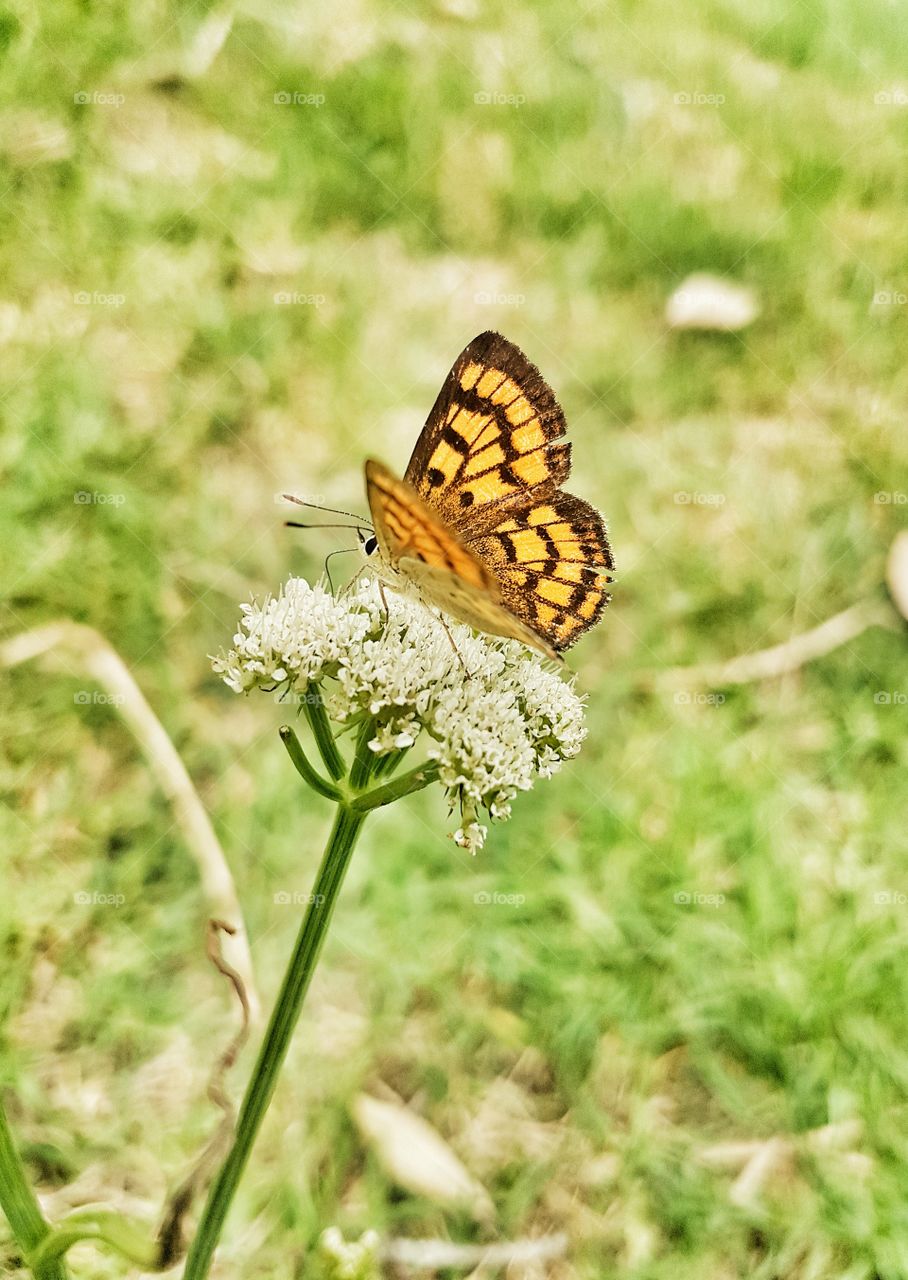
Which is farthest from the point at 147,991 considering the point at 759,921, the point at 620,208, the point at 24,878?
the point at 620,208

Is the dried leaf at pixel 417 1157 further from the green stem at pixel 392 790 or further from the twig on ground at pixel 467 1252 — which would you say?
the green stem at pixel 392 790

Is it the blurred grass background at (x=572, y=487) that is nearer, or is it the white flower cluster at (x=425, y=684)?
the white flower cluster at (x=425, y=684)

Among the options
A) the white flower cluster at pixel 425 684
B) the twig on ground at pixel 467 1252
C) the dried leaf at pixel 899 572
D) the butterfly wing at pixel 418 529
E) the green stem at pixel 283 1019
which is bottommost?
the twig on ground at pixel 467 1252

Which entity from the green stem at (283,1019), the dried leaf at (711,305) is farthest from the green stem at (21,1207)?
the dried leaf at (711,305)

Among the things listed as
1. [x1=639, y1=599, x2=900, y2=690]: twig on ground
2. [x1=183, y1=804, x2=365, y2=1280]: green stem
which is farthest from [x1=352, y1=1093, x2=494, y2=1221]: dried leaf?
[x1=639, y1=599, x2=900, y2=690]: twig on ground

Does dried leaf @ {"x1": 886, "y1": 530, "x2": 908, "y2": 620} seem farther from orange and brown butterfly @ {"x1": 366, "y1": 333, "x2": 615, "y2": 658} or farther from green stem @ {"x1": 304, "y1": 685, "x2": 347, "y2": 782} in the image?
green stem @ {"x1": 304, "y1": 685, "x2": 347, "y2": 782}

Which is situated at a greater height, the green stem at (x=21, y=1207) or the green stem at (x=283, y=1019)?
the green stem at (x=283, y=1019)

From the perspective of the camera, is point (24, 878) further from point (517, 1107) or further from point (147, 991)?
point (517, 1107)
